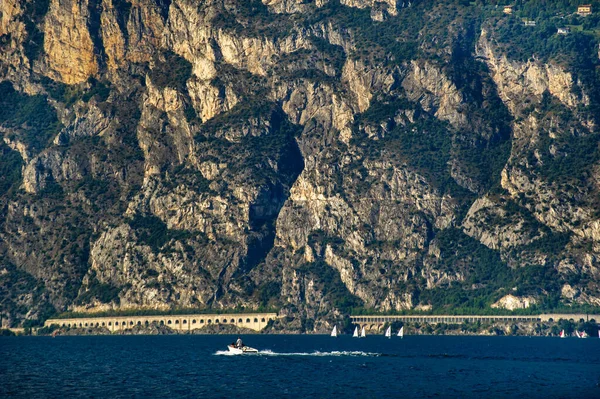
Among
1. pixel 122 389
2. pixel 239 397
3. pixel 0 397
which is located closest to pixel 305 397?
pixel 239 397

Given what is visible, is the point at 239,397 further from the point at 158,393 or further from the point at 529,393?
the point at 529,393

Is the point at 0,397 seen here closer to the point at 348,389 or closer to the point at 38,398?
the point at 38,398

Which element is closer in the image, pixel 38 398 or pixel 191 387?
pixel 38 398

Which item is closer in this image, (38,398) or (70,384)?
(38,398)

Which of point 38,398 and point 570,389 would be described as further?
point 570,389

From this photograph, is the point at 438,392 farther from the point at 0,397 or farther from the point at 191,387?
the point at 0,397

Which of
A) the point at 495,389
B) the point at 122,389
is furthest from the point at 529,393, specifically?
the point at 122,389

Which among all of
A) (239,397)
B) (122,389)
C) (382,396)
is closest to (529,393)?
(382,396)
